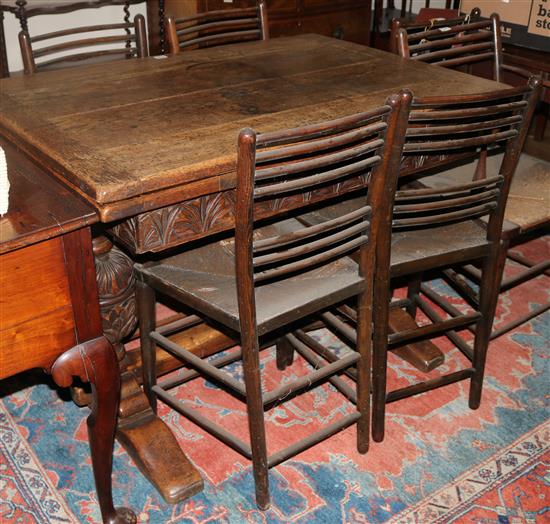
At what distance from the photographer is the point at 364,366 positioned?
187cm

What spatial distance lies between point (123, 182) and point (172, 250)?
468 mm

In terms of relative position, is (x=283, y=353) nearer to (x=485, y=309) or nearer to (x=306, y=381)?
(x=306, y=381)

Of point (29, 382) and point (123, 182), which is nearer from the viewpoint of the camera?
point (123, 182)

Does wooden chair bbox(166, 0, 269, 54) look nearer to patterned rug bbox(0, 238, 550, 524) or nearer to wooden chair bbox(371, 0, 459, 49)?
patterned rug bbox(0, 238, 550, 524)

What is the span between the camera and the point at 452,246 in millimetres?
1920

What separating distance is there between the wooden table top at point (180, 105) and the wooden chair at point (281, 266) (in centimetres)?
14

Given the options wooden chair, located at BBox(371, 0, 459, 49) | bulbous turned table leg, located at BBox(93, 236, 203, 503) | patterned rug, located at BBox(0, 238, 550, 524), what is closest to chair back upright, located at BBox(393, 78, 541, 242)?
patterned rug, located at BBox(0, 238, 550, 524)

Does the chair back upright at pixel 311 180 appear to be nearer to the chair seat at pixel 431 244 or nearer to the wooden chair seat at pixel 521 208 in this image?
the chair seat at pixel 431 244

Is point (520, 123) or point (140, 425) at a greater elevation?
point (520, 123)

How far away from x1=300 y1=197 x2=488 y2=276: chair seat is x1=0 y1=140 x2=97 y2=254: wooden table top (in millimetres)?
753

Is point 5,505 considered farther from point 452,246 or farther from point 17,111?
point 452,246

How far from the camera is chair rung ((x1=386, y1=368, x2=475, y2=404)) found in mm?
2010

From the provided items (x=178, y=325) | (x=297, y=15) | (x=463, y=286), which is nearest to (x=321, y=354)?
(x=178, y=325)

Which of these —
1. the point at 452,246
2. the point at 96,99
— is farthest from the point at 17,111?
the point at 452,246
